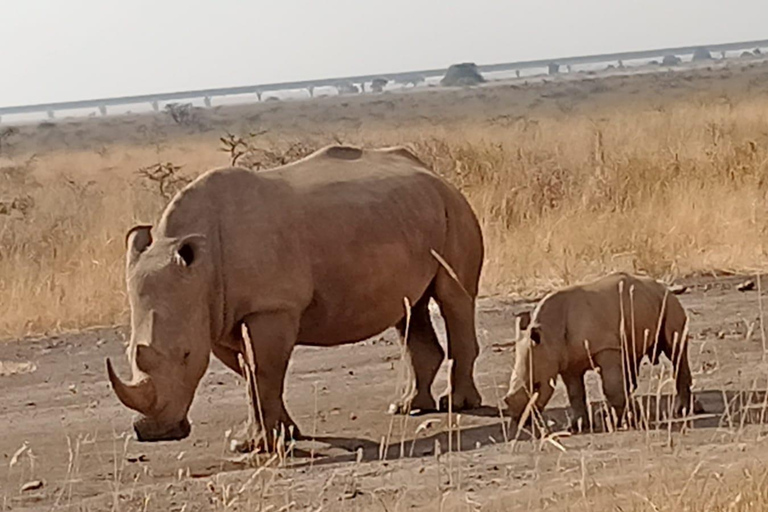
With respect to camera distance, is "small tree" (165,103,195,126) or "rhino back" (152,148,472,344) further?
"small tree" (165,103,195,126)

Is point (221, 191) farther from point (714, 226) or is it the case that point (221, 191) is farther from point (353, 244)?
point (714, 226)

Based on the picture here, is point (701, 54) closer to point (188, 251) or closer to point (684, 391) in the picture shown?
point (684, 391)

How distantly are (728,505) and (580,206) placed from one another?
997 cm

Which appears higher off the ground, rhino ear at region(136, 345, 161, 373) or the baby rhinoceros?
rhino ear at region(136, 345, 161, 373)

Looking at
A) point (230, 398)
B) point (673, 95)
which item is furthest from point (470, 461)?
point (673, 95)

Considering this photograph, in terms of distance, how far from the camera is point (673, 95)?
169 ft

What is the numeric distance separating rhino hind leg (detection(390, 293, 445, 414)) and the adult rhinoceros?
1cm

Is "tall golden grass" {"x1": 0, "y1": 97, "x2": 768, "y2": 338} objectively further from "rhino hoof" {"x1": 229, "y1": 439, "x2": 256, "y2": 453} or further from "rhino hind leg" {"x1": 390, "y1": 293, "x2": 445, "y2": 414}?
"rhino hoof" {"x1": 229, "y1": 439, "x2": 256, "y2": 453}

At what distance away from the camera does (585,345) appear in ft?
24.8

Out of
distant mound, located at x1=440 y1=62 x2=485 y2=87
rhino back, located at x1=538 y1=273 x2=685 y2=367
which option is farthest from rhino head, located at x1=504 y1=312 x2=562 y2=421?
distant mound, located at x1=440 y1=62 x2=485 y2=87

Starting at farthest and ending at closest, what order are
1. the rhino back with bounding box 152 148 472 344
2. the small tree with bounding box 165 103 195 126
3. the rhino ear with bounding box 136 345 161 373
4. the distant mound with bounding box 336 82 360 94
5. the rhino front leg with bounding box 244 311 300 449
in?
the distant mound with bounding box 336 82 360 94, the small tree with bounding box 165 103 195 126, the rhino back with bounding box 152 148 472 344, the rhino front leg with bounding box 244 311 300 449, the rhino ear with bounding box 136 345 161 373

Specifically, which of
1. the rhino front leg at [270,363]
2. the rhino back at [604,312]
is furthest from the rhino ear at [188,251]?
the rhino back at [604,312]

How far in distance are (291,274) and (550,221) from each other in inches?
267

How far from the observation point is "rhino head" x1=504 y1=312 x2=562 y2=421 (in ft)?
24.8
